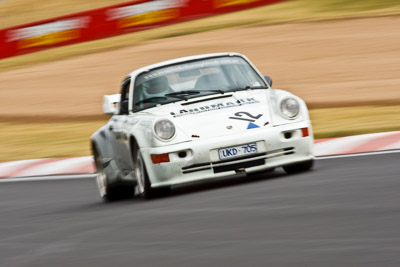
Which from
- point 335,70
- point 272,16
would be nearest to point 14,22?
point 272,16

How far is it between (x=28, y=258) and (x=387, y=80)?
12.4 m

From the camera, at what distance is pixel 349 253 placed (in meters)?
4.50

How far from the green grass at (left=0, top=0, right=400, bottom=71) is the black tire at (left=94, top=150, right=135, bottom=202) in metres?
16.0

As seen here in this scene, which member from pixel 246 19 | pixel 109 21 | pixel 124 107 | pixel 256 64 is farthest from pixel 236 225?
pixel 109 21

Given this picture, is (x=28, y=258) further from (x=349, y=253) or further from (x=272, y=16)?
(x=272, y=16)

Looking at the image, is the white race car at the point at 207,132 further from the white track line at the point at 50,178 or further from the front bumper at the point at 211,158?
the white track line at the point at 50,178

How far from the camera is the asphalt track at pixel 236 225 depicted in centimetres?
476

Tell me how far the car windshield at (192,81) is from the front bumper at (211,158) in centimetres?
86

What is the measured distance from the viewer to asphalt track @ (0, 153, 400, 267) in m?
4.76

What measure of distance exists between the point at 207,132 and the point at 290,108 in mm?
746

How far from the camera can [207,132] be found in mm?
7922

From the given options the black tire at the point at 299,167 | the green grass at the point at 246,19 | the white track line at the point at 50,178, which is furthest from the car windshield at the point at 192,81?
the green grass at the point at 246,19

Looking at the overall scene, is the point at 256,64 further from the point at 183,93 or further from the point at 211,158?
the point at 211,158

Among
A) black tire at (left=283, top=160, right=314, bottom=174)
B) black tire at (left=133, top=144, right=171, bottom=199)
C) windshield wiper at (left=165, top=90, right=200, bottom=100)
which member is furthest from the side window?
black tire at (left=283, top=160, right=314, bottom=174)
